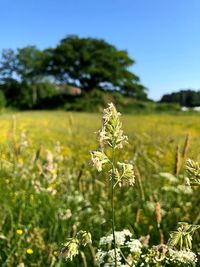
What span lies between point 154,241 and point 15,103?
3195 inches

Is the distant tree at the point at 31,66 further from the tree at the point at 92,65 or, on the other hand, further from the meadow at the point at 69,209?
the meadow at the point at 69,209

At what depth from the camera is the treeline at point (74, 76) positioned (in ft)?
260

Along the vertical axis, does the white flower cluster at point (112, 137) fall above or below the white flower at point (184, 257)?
above

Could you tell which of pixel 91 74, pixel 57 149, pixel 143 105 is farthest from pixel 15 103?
pixel 57 149

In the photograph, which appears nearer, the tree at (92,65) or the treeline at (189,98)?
the treeline at (189,98)

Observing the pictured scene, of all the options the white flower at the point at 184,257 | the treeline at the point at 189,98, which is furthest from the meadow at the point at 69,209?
the white flower at the point at 184,257

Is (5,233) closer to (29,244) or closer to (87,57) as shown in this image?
(29,244)

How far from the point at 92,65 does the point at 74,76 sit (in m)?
3.54

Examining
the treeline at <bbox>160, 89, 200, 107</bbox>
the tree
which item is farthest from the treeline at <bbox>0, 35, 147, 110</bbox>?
the treeline at <bbox>160, 89, 200, 107</bbox>

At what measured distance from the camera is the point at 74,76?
3255 inches

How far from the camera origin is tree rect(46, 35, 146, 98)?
79.9m

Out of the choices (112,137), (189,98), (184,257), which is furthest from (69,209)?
(189,98)

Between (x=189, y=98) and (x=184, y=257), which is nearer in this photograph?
(x=184, y=257)

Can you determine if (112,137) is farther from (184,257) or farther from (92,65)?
(92,65)
